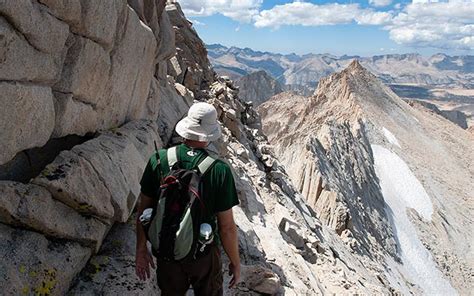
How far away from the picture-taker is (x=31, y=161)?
7953 millimetres

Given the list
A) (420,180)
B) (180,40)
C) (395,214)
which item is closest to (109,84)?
(180,40)

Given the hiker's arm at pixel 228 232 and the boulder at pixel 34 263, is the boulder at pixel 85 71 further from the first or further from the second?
the hiker's arm at pixel 228 232

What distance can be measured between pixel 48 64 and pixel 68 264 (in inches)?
137

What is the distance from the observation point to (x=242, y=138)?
24625mm

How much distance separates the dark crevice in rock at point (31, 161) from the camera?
7427mm

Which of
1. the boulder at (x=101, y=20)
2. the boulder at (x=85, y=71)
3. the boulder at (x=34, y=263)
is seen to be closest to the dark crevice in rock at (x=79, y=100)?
the boulder at (x=85, y=71)

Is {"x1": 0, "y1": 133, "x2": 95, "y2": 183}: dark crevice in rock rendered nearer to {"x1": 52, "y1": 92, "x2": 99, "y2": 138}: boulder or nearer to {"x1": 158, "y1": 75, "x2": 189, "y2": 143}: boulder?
{"x1": 52, "y1": 92, "x2": 99, "y2": 138}: boulder

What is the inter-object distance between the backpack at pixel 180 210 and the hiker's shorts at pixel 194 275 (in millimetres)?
300

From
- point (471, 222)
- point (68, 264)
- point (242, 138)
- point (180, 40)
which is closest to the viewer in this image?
point (68, 264)

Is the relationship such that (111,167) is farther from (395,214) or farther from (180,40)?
(395,214)

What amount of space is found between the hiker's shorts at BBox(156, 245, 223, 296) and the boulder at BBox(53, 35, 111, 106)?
441 centimetres

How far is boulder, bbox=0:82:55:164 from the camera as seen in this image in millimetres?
6738

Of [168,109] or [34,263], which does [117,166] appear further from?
[168,109]

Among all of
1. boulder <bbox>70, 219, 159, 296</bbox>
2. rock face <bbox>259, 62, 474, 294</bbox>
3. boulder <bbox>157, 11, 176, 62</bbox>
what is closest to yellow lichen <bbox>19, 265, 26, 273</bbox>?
boulder <bbox>70, 219, 159, 296</bbox>
